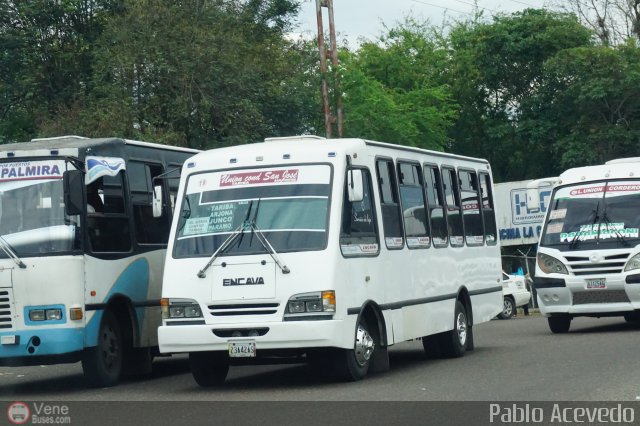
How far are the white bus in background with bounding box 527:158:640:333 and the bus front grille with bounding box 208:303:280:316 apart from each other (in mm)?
9553

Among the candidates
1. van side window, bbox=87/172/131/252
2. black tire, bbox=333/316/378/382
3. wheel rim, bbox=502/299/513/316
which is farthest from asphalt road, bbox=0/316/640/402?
wheel rim, bbox=502/299/513/316

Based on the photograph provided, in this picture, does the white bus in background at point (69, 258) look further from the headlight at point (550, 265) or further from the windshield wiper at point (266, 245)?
the headlight at point (550, 265)

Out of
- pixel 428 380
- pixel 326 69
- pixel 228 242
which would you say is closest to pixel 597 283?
pixel 428 380

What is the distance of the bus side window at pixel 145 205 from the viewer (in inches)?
637

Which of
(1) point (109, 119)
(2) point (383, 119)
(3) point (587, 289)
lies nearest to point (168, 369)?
(3) point (587, 289)

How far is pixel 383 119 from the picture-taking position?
44.0 metres

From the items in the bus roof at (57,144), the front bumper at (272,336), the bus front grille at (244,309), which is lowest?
the front bumper at (272,336)

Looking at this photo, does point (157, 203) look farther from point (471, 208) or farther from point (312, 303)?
point (471, 208)

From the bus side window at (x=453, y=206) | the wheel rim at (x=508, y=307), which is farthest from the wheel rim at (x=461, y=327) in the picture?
the wheel rim at (x=508, y=307)

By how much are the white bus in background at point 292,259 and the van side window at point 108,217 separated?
1.24m

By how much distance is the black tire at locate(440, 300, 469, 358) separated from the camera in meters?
17.6

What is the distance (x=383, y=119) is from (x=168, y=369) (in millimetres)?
26784

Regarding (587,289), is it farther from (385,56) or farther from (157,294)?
(385,56)
